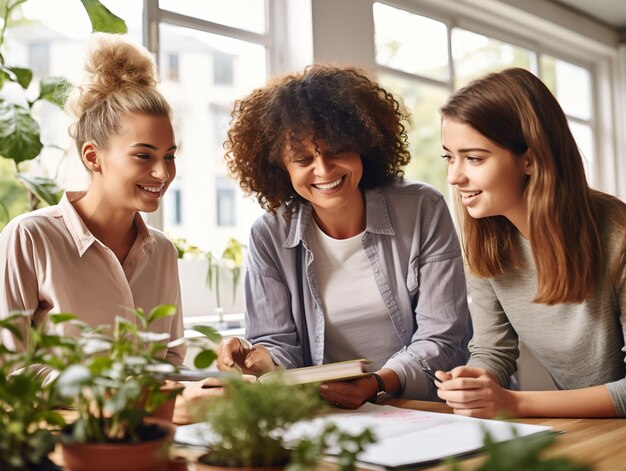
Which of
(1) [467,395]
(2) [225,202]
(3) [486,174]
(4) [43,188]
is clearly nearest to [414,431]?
(1) [467,395]

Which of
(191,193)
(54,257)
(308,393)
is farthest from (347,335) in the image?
(191,193)

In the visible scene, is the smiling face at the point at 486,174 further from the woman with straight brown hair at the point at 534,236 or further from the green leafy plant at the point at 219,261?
the green leafy plant at the point at 219,261

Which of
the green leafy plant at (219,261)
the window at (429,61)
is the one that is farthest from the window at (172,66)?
the window at (429,61)

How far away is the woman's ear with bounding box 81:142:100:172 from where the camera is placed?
1.97 meters

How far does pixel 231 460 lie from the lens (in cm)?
78

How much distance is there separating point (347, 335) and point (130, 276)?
1.98 ft

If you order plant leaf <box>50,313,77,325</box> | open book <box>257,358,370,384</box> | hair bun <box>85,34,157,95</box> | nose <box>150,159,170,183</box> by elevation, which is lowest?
open book <box>257,358,370,384</box>

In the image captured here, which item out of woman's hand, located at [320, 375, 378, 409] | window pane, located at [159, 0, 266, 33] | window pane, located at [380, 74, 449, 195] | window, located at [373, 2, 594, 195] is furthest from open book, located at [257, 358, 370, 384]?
window pane, located at [380, 74, 449, 195]

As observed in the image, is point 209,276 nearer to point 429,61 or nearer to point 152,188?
point 152,188

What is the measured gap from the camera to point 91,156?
1978 millimetres

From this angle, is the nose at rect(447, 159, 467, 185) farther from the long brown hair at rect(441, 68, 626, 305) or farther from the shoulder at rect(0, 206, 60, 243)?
the shoulder at rect(0, 206, 60, 243)

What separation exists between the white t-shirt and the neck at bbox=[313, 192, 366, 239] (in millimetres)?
56

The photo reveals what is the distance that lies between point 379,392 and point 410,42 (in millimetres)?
3984

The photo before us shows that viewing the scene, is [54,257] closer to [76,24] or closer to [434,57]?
[76,24]
